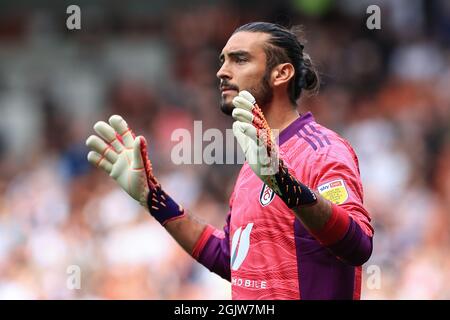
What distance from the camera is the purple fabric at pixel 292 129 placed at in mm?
4859

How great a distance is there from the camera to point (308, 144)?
467 cm

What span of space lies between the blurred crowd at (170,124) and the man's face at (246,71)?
2.70 m

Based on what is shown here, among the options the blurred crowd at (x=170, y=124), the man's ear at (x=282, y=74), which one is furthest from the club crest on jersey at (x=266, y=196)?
the blurred crowd at (x=170, y=124)

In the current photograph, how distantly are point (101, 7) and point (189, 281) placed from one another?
7030mm

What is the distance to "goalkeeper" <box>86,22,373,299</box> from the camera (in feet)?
13.7

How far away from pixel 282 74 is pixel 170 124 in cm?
717

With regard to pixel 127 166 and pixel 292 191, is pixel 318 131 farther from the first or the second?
pixel 127 166

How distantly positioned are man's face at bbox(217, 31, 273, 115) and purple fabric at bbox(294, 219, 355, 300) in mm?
800

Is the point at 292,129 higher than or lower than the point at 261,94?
lower

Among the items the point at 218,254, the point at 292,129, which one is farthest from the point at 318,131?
the point at 218,254

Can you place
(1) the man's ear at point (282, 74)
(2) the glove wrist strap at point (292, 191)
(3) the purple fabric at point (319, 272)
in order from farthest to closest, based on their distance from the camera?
(1) the man's ear at point (282, 74), (3) the purple fabric at point (319, 272), (2) the glove wrist strap at point (292, 191)

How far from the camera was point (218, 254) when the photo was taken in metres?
5.26

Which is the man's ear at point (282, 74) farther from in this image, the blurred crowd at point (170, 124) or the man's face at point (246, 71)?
the blurred crowd at point (170, 124)

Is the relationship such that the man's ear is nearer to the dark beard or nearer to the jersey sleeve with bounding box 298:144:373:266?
the dark beard
